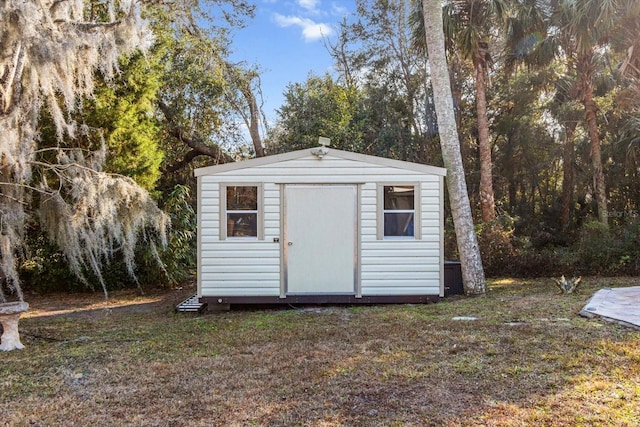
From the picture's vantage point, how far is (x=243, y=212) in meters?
6.67

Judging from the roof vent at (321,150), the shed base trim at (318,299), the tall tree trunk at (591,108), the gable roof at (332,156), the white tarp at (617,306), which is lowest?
the shed base trim at (318,299)

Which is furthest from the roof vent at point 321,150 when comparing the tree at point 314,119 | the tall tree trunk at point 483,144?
the tree at point 314,119

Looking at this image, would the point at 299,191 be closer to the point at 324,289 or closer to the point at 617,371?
the point at 324,289

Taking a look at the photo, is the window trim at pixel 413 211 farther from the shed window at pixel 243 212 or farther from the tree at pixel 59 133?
the tree at pixel 59 133

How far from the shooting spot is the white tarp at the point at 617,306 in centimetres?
474

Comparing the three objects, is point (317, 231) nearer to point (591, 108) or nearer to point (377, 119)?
point (377, 119)

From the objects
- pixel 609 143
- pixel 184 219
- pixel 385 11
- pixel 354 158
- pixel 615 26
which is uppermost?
pixel 385 11

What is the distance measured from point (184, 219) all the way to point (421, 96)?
8741mm

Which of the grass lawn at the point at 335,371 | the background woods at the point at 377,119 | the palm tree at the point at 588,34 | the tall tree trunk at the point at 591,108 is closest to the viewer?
the grass lawn at the point at 335,371

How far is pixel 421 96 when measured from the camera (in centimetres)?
1448

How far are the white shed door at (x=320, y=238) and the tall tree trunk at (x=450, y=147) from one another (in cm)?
198

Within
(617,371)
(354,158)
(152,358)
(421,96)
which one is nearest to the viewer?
(617,371)

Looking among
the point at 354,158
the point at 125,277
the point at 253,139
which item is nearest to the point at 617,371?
the point at 354,158

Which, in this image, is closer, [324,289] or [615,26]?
[324,289]
